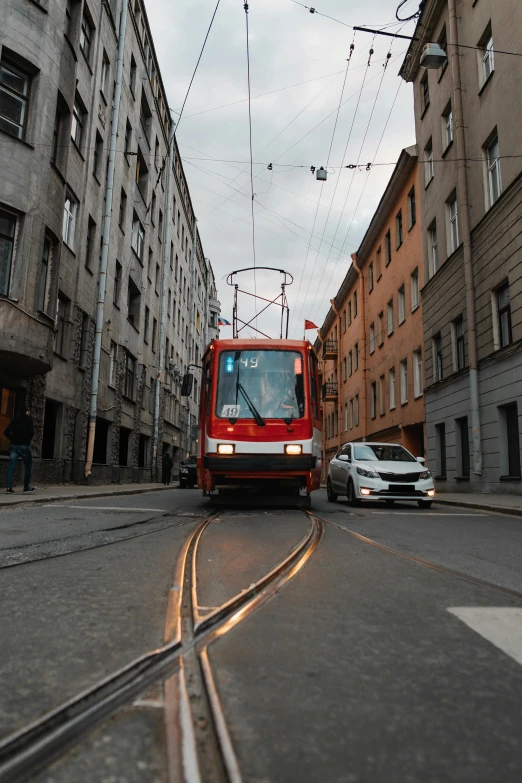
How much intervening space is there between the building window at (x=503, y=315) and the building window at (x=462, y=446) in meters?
3.41

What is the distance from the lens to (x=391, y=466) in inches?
527

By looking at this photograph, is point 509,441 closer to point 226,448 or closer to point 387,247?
point 226,448

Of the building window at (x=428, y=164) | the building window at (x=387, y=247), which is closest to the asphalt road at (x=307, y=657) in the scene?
the building window at (x=428, y=164)

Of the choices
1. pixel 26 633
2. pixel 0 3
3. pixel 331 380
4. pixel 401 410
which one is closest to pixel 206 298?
pixel 331 380

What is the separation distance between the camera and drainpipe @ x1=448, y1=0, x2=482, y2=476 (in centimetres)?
1748

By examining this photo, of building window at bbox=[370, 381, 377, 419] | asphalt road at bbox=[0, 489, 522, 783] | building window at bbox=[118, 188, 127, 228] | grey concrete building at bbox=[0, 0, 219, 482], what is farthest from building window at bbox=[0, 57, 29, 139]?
building window at bbox=[370, 381, 377, 419]

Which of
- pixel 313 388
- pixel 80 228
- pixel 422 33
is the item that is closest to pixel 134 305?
pixel 80 228

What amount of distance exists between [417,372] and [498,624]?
22.8 m

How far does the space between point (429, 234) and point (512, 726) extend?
23.4 m

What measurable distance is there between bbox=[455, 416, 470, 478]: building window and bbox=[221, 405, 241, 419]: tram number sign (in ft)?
35.8

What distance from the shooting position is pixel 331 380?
151ft

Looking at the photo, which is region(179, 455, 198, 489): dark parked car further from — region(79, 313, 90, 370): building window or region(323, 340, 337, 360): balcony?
region(323, 340, 337, 360): balcony

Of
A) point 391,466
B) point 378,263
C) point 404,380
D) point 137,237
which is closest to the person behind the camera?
point 391,466

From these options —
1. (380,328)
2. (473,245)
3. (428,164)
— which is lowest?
(473,245)
